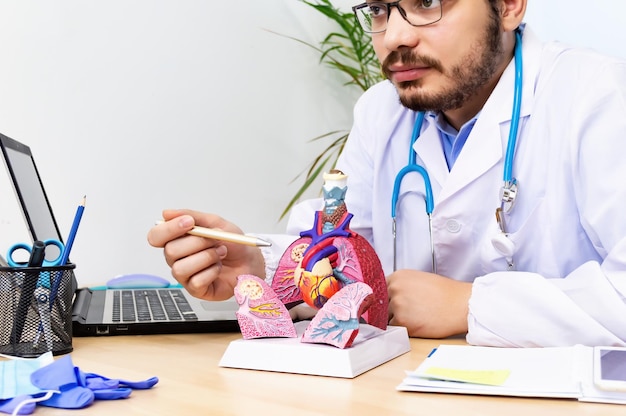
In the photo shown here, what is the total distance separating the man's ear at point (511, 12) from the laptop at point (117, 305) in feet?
2.28

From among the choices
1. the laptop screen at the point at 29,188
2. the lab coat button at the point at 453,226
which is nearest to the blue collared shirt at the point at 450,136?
the lab coat button at the point at 453,226

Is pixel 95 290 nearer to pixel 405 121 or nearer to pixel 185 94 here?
pixel 405 121

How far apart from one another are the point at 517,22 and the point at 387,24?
0.27 metres

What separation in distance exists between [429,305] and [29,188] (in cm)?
83

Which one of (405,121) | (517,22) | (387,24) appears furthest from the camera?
(405,121)

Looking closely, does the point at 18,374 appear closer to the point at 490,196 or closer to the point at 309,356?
the point at 309,356

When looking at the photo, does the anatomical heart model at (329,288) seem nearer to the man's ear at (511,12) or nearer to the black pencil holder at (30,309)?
the black pencil holder at (30,309)

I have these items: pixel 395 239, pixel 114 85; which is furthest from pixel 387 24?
pixel 114 85

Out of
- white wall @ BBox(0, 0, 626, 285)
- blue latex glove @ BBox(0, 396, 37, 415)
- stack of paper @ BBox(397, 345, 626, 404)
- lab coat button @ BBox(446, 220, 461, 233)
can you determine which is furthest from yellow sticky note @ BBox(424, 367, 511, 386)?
white wall @ BBox(0, 0, 626, 285)

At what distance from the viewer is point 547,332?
920mm

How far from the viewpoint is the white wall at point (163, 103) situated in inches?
81.4

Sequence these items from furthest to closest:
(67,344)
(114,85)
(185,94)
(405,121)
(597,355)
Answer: (185,94) < (114,85) < (405,121) < (67,344) < (597,355)

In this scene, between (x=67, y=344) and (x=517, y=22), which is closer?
(x=67, y=344)

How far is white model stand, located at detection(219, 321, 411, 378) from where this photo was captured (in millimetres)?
783
